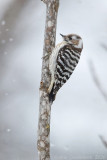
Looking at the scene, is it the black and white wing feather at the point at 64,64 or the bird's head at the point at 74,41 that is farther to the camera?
the bird's head at the point at 74,41

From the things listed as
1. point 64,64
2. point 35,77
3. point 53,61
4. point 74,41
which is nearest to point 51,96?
point 53,61

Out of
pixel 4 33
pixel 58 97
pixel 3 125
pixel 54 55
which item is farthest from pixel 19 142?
pixel 54 55

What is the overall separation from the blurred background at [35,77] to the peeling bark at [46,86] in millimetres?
3047

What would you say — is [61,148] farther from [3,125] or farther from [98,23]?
[98,23]

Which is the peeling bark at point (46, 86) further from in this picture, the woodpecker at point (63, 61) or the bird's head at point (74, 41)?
the bird's head at point (74, 41)

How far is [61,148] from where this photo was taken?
10.5 m

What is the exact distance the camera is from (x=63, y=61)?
7973 mm

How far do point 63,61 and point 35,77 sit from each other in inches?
166

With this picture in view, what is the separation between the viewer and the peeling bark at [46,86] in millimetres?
6914

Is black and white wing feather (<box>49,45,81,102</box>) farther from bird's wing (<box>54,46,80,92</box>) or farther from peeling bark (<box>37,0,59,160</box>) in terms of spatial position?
peeling bark (<box>37,0,59,160</box>)

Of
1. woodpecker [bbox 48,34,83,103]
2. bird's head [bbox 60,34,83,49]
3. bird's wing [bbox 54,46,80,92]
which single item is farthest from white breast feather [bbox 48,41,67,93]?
bird's head [bbox 60,34,83,49]

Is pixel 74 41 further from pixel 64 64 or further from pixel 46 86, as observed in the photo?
pixel 46 86

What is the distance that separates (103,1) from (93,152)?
13.6ft

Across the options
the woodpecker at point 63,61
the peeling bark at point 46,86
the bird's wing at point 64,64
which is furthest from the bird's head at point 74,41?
the peeling bark at point 46,86
